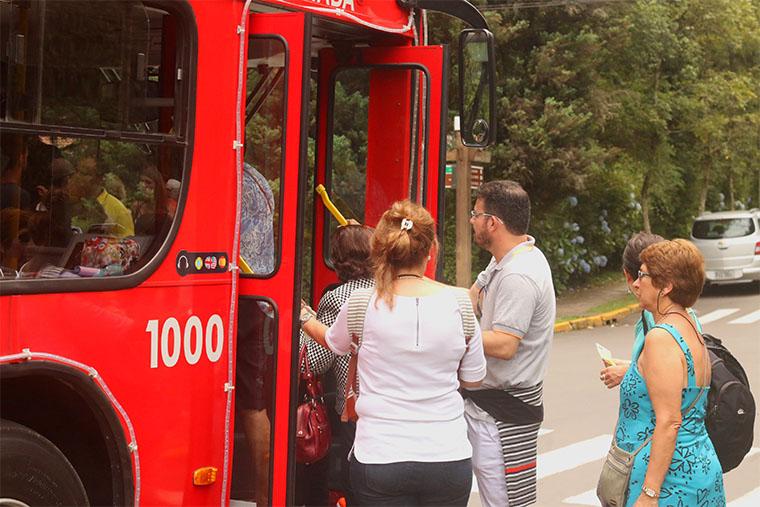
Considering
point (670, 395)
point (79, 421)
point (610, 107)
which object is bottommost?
point (79, 421)

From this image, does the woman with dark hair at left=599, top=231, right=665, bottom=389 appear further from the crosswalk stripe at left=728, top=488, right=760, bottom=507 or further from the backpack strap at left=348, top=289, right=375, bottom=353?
the crosswalk stripe at left=728, top=488, right=760, bottom=507

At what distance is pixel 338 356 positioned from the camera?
5516mm

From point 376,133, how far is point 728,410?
8.55 ft

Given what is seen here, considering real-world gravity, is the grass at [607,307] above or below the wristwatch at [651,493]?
below

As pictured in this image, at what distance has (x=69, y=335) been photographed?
3.96 metres

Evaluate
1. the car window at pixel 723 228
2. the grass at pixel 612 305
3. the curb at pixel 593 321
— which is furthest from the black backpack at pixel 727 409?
the car window at pixel 723 228

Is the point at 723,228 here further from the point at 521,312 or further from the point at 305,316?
the point at 305,316

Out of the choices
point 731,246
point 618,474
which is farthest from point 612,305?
point 618,474

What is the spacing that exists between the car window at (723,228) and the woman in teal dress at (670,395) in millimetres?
20320

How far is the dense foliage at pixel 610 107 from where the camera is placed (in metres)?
19.9

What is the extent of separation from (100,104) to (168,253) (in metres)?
0.63

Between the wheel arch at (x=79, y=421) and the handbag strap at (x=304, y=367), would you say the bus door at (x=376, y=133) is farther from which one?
the wheel arch at (x=79, y=421)

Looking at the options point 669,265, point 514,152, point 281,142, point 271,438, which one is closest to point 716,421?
point 669,265

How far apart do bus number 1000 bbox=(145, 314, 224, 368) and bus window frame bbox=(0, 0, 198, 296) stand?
0.22m
